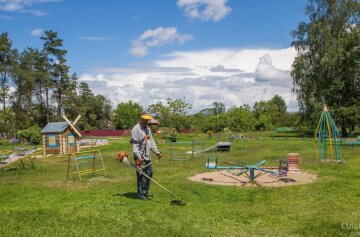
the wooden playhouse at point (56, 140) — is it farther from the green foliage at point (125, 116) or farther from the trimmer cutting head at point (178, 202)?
the green foliage at point (125, 116)

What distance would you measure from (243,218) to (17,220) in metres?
4.53

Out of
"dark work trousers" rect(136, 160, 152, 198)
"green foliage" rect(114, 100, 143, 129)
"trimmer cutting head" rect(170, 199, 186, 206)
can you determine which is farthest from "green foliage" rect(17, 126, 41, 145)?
"green foliage" rect(114, 100, 143, 129)

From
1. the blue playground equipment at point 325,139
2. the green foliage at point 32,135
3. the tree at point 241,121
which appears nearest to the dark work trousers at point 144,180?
the blue playground equipment at point 325,139

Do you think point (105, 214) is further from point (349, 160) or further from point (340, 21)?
point (340, 21)

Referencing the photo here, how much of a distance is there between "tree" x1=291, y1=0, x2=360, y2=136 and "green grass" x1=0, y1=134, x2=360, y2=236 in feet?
89.3

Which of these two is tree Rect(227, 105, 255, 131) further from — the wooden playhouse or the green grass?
the green grass

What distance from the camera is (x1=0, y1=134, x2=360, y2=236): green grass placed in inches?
290

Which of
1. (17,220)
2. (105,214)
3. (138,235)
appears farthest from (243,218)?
(17,220)

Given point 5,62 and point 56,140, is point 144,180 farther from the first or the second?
point 5,62

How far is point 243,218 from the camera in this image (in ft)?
26.7

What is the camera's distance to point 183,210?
28.7ft

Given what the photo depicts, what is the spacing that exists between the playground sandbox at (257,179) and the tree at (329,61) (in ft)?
86.7

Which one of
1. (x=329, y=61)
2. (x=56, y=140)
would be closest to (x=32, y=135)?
(x=56, y=140)

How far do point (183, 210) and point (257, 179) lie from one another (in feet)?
16.1
